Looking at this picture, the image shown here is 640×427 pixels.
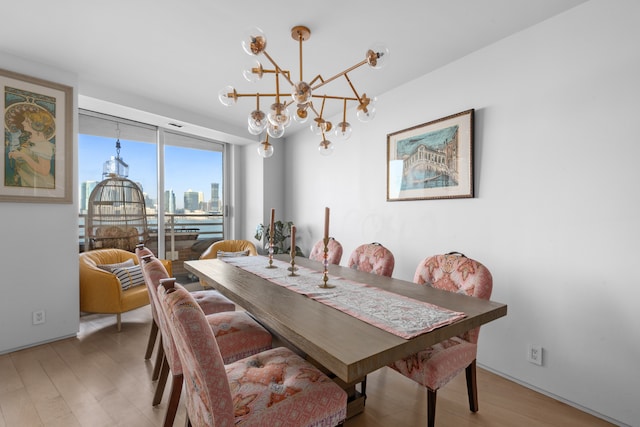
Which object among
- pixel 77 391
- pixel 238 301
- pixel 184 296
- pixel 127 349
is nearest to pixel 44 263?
pixel 127 349

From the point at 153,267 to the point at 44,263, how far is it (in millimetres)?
1932

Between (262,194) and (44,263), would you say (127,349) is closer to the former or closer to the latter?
(44,263)

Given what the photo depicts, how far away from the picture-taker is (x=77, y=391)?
1.95 meters

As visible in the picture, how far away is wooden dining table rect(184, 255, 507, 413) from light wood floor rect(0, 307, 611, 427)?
1.11 feet

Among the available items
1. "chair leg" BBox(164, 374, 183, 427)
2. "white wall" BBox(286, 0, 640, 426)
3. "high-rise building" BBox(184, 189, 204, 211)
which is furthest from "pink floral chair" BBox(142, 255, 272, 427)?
"high-rise building" BBox(184, 189, 204, 211)

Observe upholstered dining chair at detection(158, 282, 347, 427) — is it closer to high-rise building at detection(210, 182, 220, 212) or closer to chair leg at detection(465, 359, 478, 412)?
chair leg at detection(465, 359, 478, 412)

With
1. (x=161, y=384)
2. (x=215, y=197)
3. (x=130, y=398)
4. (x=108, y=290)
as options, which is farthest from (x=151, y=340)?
(x=215, y=197)

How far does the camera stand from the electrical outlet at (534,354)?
2.01 meters

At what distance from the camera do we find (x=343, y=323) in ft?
4.00

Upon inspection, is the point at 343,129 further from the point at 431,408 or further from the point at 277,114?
the point at 431,408

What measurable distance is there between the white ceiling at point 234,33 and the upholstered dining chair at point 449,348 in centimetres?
159

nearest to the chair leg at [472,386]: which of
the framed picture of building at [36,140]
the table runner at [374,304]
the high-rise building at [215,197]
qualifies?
the table runner at [374,304]

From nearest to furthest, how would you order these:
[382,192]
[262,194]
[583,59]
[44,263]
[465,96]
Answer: [583,59] < [465,96] < [44,263] < [382,192] < [262,194]

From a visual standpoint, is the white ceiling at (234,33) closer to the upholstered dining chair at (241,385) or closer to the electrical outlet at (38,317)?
the upholstered dining chair at (241,385)
